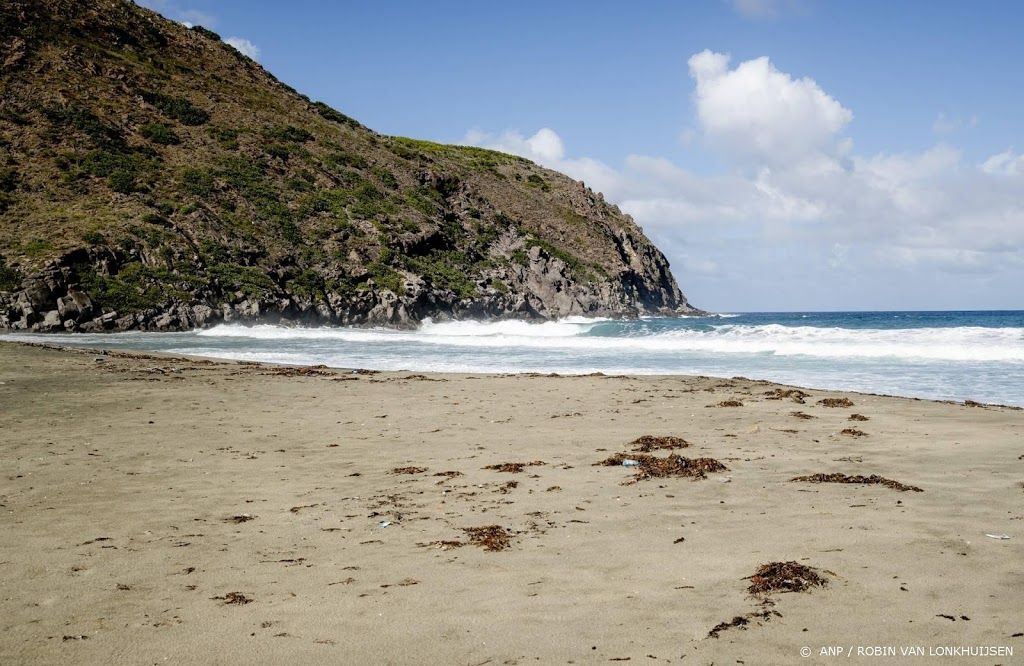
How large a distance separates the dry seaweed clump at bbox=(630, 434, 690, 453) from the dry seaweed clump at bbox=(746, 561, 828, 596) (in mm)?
4391

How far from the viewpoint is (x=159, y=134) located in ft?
184

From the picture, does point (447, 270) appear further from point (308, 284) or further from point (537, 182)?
point (537, 182)

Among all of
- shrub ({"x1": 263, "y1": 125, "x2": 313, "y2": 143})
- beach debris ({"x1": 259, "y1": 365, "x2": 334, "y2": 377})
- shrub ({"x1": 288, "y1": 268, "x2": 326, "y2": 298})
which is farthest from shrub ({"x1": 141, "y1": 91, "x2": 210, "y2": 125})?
beach debris ({"x1": 259, "y1": 365, "x2": 334, "y2": 377})

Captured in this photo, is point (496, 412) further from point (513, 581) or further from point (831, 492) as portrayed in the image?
point (513, 581)

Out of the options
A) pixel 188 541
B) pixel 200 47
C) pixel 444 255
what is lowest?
pixel 188 541

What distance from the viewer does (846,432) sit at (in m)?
10.0

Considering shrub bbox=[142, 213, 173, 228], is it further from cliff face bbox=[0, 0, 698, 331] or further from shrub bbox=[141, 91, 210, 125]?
shrub bbox=[141, 91, 210, 125]

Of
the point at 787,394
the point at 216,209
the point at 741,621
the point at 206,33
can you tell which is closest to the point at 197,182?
the point at 216,209

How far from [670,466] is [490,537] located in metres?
3.01

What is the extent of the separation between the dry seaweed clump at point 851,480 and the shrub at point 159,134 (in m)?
61.6

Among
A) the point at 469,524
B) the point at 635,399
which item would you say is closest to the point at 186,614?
the point at 469,524

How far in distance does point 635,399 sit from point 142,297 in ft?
126

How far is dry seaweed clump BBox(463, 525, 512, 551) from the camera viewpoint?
17.0 feet

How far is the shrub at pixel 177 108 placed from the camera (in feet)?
197
